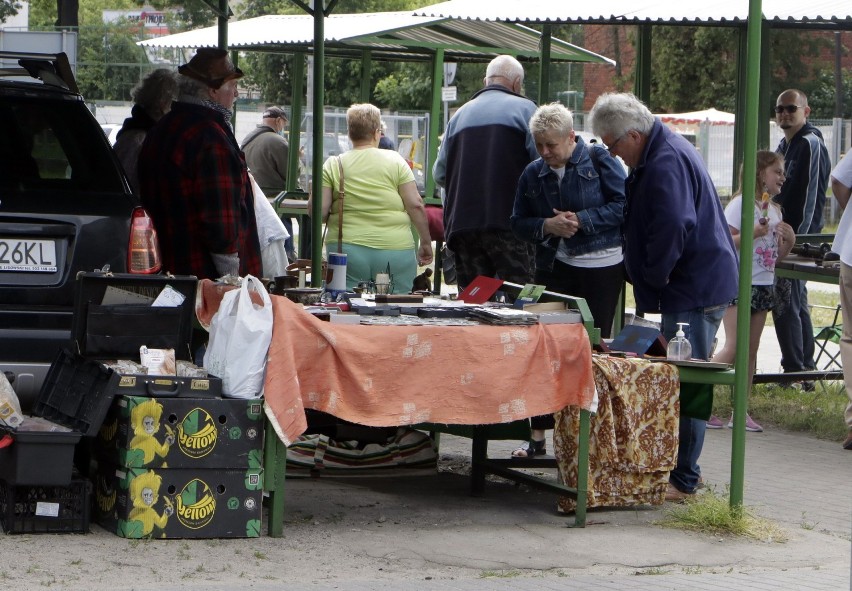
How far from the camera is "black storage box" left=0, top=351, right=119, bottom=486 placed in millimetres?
5273

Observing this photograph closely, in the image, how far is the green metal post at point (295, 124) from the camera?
15.0 m

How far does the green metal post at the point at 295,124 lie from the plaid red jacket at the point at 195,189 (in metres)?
7.82

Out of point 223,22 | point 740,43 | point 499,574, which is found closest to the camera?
point 499,574

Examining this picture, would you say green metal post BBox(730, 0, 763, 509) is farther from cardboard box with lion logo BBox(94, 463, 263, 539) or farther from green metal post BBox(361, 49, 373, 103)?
green metal post BBox(361, 49, 373, 103)

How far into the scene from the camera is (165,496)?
17.9 feet

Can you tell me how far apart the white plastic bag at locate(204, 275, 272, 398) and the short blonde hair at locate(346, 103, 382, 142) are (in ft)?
10.3

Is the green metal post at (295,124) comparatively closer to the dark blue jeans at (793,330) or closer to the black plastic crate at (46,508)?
the dark blue jeans at (793,330)

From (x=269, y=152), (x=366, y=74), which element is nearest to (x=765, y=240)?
(x=269, y=152)

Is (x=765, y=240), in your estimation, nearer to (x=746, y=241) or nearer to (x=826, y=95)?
(x=746, y=241)

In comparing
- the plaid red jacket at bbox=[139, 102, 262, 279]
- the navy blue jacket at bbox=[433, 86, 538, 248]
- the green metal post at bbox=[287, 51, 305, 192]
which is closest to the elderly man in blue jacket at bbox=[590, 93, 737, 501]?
the navy blue jacket at bbox=[433, 86, 538, 248]

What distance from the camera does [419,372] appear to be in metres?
5.77

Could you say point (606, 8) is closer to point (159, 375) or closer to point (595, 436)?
point (595, 436)

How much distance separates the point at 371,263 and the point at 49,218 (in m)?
2.93

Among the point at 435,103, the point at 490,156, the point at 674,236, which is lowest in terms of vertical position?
the point at 674,236
